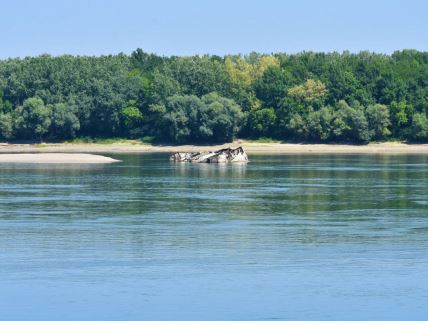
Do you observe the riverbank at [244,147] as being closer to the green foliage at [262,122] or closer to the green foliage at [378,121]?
the green foliage at [378,121]

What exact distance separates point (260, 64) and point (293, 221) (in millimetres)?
120317

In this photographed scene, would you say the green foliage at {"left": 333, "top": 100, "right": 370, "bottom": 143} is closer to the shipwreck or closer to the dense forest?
the dense forest

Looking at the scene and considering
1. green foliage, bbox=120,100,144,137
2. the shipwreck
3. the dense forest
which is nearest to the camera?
the shipwreck

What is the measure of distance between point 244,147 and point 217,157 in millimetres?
35459

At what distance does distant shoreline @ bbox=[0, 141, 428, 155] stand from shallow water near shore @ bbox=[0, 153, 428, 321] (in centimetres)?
7041

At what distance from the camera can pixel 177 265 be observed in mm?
34312

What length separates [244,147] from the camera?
468 feet

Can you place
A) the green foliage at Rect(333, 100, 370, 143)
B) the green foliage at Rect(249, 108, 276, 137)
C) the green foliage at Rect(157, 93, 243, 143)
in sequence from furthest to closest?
the green foliage at Rect(249, 108, 276, 137) → the green foliage at Rect(157, 93, 243, 143) → the green foliage at Rect(333, 100, 370, 143)

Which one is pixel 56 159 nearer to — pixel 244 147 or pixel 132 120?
pixel 244 147

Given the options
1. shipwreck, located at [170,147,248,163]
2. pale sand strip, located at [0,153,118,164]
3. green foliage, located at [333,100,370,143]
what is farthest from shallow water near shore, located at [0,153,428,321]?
green foliage, located at [333,100,370,143]

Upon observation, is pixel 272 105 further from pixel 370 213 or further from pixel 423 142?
pixel 370 213

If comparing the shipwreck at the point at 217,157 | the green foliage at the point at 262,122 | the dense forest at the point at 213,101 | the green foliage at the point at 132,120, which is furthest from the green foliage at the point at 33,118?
the shipwreck at the point at 217,157

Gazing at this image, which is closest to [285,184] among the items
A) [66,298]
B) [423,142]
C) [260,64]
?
[66,298]

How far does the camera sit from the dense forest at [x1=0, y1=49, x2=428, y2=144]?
14225 cm
